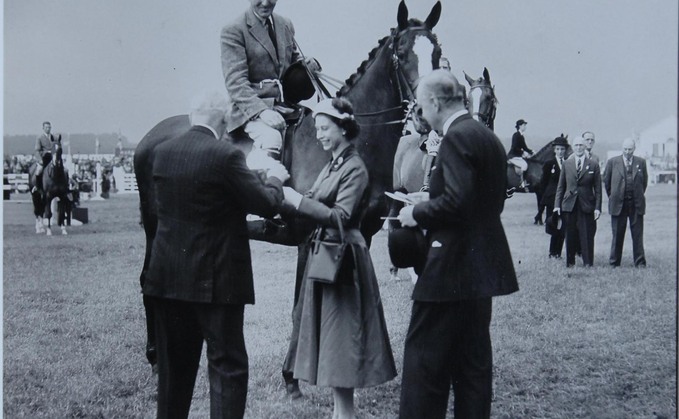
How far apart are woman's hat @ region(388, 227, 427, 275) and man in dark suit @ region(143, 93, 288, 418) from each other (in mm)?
672

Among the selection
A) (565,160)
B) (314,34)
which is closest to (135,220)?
(565,160)

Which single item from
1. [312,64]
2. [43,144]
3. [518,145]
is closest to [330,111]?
[312,64]

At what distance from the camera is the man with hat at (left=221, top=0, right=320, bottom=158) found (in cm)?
523

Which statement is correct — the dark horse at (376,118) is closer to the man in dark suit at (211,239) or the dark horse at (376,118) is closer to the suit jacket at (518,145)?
the suit jacket at (518,145)

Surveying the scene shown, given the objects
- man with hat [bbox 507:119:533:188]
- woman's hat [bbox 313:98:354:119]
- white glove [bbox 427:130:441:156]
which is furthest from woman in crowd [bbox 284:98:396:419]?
white glove [bbox 427:130:441:156]

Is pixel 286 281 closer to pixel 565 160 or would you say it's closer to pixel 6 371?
pixel 6 371

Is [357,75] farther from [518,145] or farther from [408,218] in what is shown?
[518,145]

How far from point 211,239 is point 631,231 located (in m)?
5.15

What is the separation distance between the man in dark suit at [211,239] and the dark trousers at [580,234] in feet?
20.1

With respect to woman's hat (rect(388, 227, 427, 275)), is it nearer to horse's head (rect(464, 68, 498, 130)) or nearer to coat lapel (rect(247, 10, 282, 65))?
horse's head (rect(464, 68, 498, 130))

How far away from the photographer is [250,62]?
5.39m

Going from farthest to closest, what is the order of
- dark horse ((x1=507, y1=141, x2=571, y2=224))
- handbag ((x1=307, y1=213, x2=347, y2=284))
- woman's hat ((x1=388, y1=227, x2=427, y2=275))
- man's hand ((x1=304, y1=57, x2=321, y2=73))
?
dark horse ((x1=507, y1=141, x2=571, y2=224)) → man's hand ((x1=304, y1=57, x2=321, y2=73)) → handbag ((x1=307, y1=213, x2=347, y2=284)) → woman's hat ((x1=388, y1=227, x2=427, y2=275))

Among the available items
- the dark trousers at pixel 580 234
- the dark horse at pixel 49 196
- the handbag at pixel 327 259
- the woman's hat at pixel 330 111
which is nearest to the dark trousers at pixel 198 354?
the handbag at pixel 327 259

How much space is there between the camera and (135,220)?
14398 mm
